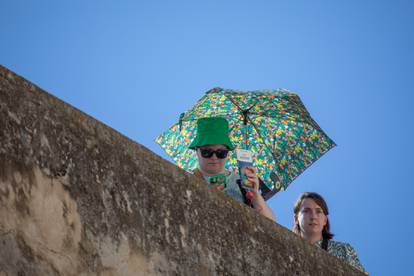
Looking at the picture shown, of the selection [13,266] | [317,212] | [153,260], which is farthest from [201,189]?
[317,212]

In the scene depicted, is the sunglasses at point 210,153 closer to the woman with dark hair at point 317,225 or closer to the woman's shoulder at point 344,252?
the woman with dark hair at point 317,225

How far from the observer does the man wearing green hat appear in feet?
18.1

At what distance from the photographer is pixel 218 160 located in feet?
18.9

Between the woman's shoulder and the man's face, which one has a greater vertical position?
the man's face

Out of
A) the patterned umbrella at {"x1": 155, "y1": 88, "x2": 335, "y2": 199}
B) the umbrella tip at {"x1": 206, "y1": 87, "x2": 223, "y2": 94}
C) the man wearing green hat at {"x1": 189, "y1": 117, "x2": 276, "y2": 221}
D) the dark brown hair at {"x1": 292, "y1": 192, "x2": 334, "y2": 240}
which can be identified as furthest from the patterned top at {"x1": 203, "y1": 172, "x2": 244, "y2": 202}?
the umbrella tip at {"x1": 206, "y1": 87, "x2": 223, "y2": 94}

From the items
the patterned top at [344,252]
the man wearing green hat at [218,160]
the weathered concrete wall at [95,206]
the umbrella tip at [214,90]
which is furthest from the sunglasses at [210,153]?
the umbrella tip at [214,90]

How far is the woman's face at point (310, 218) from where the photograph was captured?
578 cm

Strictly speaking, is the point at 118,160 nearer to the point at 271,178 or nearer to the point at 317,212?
the point at 317,212

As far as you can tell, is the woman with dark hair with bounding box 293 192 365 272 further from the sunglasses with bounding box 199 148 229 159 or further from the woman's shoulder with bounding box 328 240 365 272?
the sunglasses with bounding box 199 148 229 159

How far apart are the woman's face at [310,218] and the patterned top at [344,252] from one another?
10 centimetres

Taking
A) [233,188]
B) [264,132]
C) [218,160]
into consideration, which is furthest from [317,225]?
[264,132]

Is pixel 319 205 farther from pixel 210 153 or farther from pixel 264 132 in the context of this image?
pixel 264 132

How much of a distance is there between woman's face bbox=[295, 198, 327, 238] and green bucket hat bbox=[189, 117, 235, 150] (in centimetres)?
67

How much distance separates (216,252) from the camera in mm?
3828
